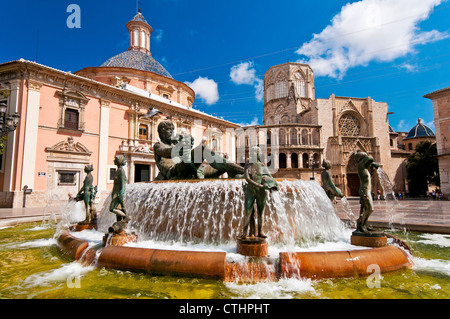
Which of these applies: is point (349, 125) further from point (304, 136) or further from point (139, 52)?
point (139, 52)

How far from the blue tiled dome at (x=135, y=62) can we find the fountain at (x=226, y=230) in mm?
23552

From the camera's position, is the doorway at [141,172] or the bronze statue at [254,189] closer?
the bronze statue at [254,189]

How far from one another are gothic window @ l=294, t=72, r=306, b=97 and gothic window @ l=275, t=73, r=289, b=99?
179cm

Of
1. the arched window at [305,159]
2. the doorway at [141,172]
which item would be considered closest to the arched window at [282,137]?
the arched window at [305,159]

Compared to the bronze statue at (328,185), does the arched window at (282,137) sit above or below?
above

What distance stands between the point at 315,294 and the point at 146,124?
2140 centimetres

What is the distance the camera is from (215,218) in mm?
4574

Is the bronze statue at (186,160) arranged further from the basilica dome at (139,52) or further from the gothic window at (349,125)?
the gothic window at (349,125)

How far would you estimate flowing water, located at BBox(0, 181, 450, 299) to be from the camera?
2783 mm

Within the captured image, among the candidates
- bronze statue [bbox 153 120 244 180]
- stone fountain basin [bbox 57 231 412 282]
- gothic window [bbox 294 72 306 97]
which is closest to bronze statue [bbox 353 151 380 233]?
stone fountain basin [bbox 57 231 412 282]

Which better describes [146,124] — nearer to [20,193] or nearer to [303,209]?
[20,193]

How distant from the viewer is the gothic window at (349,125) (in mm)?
37228

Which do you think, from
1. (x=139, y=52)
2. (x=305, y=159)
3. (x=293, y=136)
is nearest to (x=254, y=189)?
(x=139, y=52)
